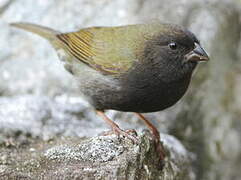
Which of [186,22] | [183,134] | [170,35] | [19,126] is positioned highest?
[170,35]

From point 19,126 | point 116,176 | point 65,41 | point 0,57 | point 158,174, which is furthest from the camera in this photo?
point 0,57

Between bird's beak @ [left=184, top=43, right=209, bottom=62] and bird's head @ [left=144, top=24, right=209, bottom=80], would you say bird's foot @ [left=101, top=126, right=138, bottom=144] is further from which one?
bird's beak @ [left=184, top=43, right=209, bottom=62]

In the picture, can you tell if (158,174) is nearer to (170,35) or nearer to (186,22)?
(170,35)

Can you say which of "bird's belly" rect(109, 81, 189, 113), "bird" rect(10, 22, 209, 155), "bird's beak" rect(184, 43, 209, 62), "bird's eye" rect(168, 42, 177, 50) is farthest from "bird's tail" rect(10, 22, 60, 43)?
"bird's beak" rect(184, 43, 209, 62)

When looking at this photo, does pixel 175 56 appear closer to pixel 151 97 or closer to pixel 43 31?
pixel 151 97

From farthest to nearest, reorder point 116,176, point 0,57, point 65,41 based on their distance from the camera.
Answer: point 0,57
point 65,41
point 116,176

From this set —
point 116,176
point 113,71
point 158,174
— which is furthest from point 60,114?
point 116,176
